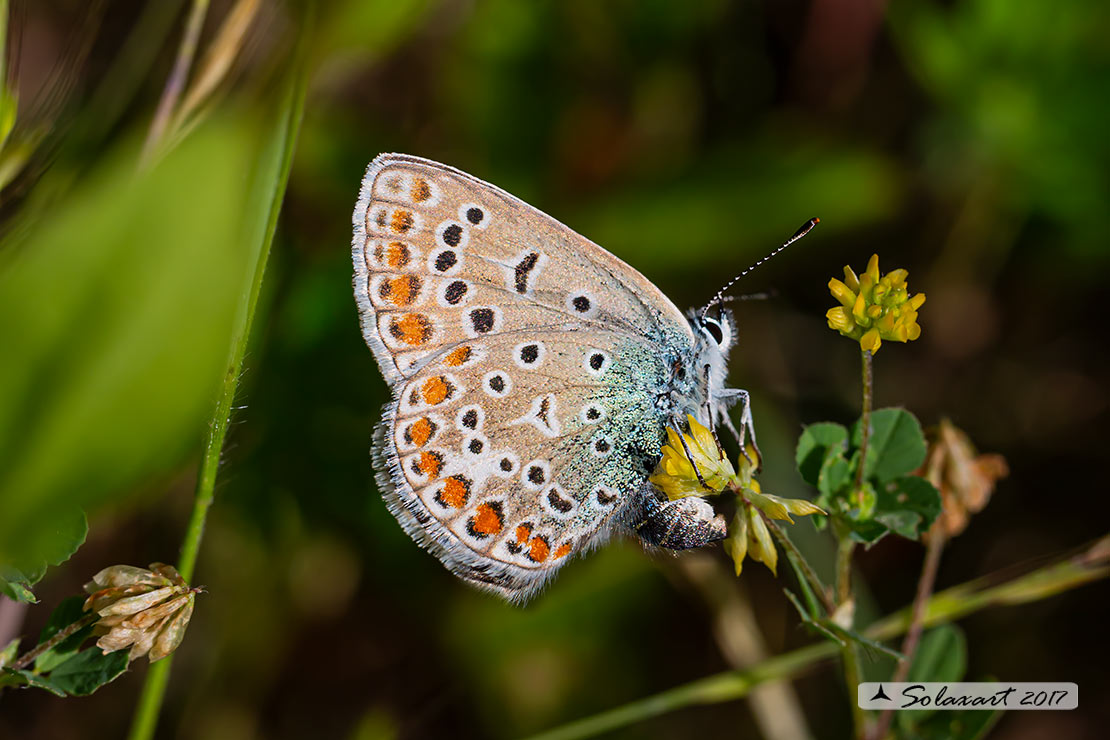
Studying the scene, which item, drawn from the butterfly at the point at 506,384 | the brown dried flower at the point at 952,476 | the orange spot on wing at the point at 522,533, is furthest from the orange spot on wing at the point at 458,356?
the brown dried flower at the point at 952,476

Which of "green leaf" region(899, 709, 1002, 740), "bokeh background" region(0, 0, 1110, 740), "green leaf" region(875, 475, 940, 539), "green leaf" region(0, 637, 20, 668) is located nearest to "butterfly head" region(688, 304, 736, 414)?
"green leaf" region(875, 475, 940, 539)

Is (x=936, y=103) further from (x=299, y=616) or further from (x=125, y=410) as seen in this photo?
(x=125, y=410)

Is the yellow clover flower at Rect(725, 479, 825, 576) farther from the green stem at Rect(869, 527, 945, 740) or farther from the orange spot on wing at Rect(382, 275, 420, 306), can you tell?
the orange spot on wing at Rect(382, 275, 420, 306)

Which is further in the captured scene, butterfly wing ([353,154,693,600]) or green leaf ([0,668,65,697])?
butterfly wing ([353,154,693,600])

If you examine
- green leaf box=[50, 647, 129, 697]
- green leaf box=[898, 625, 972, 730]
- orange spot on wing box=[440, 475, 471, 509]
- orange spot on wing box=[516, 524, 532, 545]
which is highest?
green leaf box=[50, 647, 129, 697]

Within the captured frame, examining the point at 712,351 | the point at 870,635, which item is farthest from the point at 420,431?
the point at 870,635

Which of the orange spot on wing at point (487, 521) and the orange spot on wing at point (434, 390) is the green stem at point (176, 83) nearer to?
the orange spot on wing at point (434, 390)

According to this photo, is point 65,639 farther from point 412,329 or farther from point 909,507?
point 909,507
